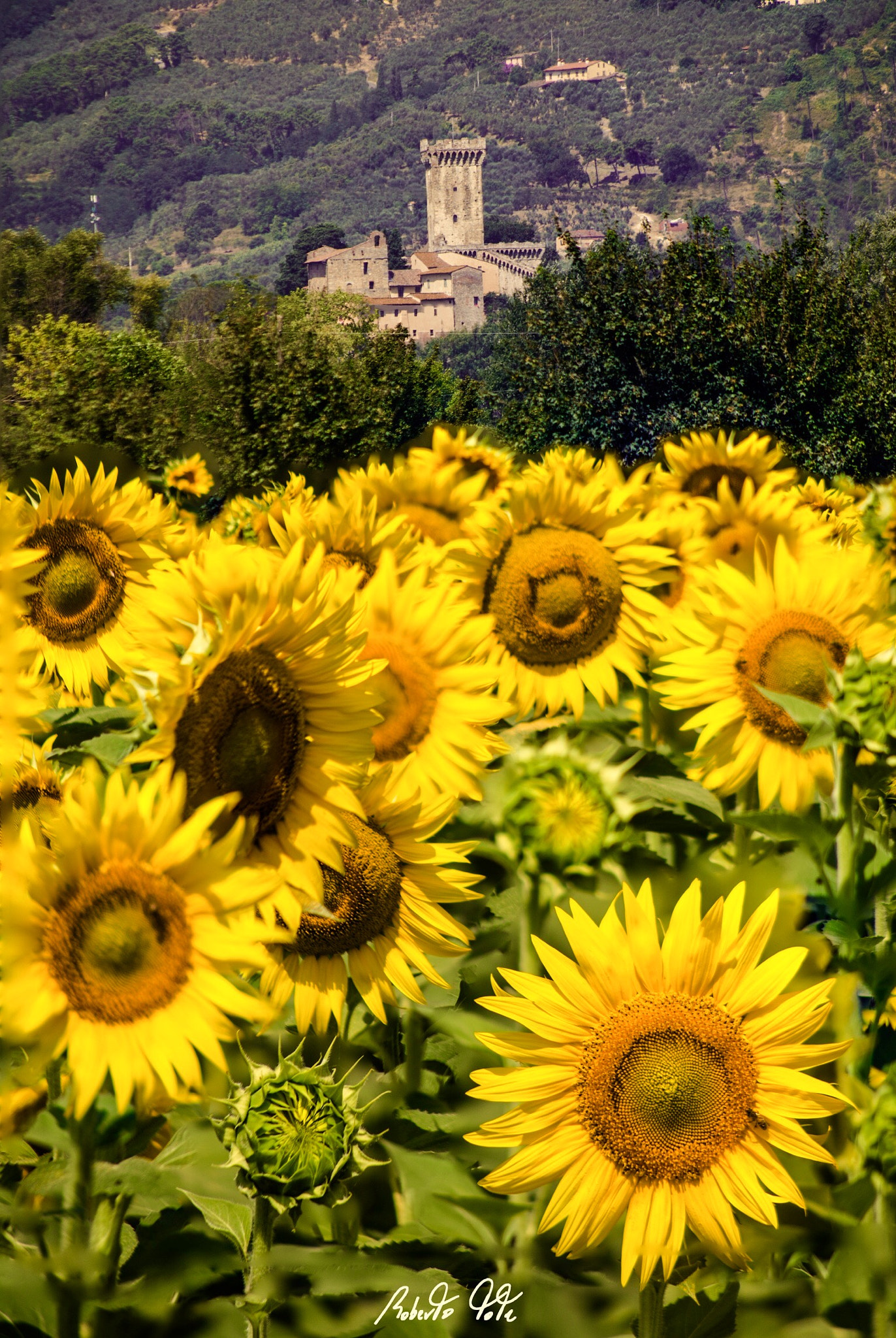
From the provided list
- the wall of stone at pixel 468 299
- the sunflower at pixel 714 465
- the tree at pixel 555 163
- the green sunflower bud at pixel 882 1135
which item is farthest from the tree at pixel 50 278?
the tree at pixel 555 163

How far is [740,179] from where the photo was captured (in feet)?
458

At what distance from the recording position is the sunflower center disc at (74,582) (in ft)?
6.57

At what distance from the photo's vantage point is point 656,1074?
3.53 ft

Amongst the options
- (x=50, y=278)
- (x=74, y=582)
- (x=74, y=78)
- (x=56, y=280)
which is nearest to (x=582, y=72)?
(x=74, y=78)

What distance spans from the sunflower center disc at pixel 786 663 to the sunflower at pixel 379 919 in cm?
68

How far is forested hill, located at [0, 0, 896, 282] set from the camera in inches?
4660

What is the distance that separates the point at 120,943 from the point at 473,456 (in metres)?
2.28

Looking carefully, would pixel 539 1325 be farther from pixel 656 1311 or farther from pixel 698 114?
pixel 698 114

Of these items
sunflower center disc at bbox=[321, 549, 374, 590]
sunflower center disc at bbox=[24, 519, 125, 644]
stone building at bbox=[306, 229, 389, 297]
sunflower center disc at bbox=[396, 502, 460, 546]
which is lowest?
stone building at bbox=[306, 229, 389, 297]

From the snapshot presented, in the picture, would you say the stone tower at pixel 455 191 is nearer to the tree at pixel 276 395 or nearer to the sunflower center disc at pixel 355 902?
the tree at pixel 276 395

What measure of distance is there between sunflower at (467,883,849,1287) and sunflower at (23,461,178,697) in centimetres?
104

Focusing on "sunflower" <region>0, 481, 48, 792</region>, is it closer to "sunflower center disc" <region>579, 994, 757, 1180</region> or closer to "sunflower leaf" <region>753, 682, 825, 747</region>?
"sunflower center disc" <region>579, 994, 757, 1180</region>

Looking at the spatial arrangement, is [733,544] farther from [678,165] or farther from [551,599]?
[678,165]

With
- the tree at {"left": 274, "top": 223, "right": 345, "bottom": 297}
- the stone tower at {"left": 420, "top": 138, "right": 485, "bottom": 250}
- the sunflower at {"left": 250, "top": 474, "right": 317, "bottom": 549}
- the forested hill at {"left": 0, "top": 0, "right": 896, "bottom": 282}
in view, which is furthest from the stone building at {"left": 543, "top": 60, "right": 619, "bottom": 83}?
the sunflower at {"left": 250, "top": 474, "right": 317, "bottom": 549}
